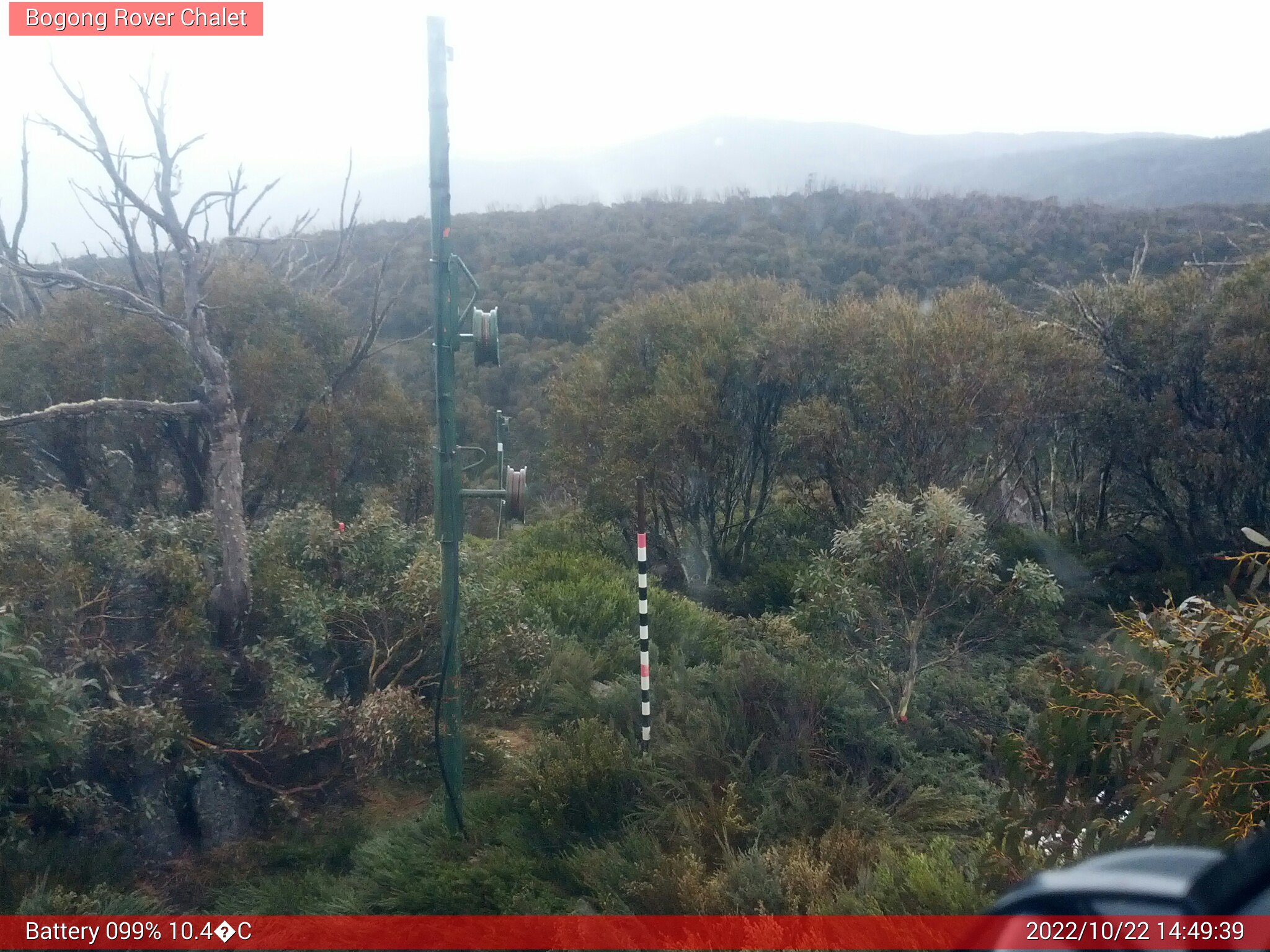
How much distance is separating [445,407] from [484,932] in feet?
8.95

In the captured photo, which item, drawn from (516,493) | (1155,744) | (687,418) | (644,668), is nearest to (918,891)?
(1155,744)

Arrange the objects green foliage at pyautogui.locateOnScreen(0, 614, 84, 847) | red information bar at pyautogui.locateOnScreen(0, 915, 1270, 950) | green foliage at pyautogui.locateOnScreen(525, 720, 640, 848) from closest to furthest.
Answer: red information bar at pyautogui.locateOnScreen(0, 915, 1270, 950)
green foliage at pyautogui.locateOnScreen(0, 614, 84, 847)
green foliage at pyautogui.locateOnScreen(525, 720, 640, 848)

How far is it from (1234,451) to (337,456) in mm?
10186

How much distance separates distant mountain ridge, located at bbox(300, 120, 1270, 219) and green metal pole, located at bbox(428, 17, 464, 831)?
13.5 m

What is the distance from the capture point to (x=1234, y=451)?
10336mm

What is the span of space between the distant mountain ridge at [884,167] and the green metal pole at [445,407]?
44.4ft

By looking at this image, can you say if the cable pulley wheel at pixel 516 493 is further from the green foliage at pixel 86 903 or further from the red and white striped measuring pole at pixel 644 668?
the green foliage at pixel 86 903

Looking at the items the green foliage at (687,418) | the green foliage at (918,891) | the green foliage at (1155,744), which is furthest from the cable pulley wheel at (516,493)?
the green foliage at (687,418)

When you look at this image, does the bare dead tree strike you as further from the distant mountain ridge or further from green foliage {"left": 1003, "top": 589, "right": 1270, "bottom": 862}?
the distant mountain ridge

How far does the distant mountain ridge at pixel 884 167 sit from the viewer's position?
24.1 meters

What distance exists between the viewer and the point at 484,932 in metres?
4.27

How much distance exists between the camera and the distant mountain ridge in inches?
949

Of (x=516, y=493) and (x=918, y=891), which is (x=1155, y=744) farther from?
(x=516, y=493)

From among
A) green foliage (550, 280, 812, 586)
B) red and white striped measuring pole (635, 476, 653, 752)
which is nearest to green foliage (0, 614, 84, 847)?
red and white striped measuring pole (635, 476, 653, 752)
